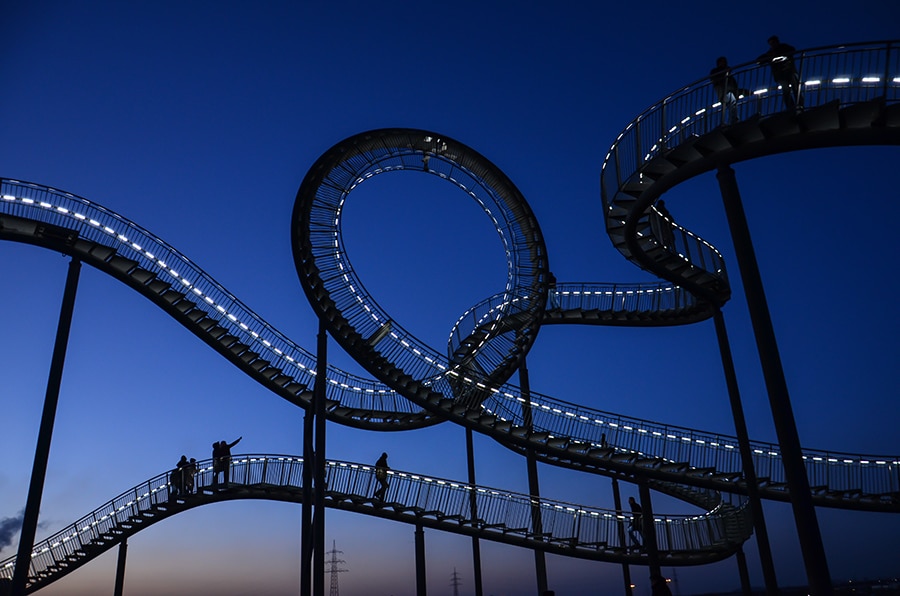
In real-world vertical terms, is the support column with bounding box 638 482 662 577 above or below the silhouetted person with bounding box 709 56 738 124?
below

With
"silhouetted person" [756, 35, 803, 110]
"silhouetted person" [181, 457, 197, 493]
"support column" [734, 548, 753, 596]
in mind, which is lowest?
"support column" [734, 548, 753, 596]

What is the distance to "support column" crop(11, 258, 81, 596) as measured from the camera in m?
13.3

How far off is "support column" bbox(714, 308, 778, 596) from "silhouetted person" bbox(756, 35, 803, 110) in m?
6.69

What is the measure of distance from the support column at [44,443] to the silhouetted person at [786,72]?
15.4 meters

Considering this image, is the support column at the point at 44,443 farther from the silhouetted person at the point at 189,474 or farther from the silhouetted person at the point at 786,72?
the silhouetted person at the point at 786,72

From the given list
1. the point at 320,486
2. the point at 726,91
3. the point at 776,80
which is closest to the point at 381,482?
the point at 320,486

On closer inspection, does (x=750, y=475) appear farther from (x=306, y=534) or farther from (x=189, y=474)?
(x=189, y=474)

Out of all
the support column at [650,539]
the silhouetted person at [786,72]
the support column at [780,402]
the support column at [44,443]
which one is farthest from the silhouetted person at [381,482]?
the silhouetted person at [786,72]

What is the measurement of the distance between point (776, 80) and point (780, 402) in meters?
5.29

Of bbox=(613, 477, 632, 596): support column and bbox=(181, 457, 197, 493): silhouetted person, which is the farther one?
bbox=(181, 457, 197, 493): silhouetted person

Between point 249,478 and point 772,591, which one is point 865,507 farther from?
point 249,478

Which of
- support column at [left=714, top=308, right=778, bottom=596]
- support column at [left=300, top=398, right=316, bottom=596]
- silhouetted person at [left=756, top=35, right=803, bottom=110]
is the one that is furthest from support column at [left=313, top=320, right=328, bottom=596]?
silhouetted person at [left=756, top=35, right=803, bottom=110]

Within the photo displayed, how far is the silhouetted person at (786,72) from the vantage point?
411 inches

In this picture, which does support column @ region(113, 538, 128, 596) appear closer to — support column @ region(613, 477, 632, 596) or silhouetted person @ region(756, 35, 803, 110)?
support column @ region(613, 477, 632, 596)
